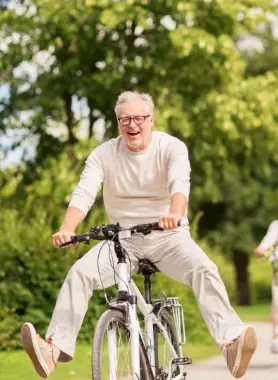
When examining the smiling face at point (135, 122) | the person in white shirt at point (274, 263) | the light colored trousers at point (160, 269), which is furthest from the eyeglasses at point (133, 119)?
the person in white shirt at point (274, 263)

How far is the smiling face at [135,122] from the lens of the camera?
602 centimetres

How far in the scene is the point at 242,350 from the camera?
5750 millimetres

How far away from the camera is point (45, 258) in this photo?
13.4 metres

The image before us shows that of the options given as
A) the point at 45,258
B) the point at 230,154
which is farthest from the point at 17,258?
the point at 230,154

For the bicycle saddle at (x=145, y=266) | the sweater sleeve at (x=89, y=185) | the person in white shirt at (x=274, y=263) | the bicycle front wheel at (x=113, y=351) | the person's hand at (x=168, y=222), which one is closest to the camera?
the bicycle front wheel at (x=113, y=351)

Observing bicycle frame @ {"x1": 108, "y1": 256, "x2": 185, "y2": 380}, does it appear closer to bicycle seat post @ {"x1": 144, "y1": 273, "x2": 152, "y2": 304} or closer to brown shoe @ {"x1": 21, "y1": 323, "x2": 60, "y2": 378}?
bicycle seat post @ {"x1": 144, "y1": 273, "x2": 152, "y2": 304}

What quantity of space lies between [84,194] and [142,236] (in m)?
0.44

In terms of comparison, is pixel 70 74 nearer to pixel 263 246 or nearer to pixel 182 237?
pixel 263 246

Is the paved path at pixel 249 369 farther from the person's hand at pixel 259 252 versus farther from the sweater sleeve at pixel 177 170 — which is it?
the sweater sleeve at pixel 177 170

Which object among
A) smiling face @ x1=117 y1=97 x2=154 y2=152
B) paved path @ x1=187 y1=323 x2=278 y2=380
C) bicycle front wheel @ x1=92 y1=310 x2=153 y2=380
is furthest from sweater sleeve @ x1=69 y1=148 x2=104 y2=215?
paved path @ x1=187 y1=323 x2=278 y2=380

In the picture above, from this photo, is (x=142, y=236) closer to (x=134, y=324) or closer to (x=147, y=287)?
(x=147, y=287)

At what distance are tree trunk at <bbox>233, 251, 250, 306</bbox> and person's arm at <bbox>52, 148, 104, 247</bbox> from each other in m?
34.1

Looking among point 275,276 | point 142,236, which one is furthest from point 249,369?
point 142,236

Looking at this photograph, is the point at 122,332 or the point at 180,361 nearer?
the point at 122,332
